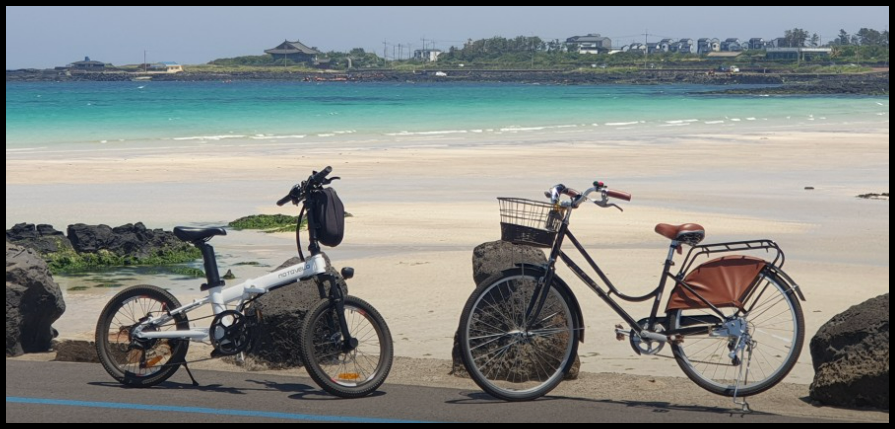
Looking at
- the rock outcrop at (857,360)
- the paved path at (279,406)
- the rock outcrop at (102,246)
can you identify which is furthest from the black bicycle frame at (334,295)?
the rock outcrop at (102,246)

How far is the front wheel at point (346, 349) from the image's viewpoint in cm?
633

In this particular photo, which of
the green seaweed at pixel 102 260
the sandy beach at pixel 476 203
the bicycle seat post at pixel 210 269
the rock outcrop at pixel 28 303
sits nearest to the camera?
the bicycle seat post at pixel 210 269

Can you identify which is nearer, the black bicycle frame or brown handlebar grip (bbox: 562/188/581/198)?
brown handlebar grip (bbox: 562/188/581/198)

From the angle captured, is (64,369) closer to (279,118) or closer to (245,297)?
(245,297)

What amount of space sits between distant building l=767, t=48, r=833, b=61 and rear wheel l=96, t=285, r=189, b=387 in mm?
185972

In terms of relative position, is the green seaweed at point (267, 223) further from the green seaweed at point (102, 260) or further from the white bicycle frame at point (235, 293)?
the white bicycle frame at point (235, 293)

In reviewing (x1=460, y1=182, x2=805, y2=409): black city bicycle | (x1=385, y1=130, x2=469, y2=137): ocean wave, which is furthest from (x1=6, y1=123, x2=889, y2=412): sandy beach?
(x1=385, y1=130, x2=469, y2=137): ocean wave

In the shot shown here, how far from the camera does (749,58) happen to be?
191125 millimetres

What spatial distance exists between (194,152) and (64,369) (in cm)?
2701

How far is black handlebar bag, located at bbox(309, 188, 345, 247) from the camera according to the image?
649 cm

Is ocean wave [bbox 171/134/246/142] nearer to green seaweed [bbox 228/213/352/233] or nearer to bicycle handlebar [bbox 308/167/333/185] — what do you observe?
green seaweed [bbox 228/213/352/233]

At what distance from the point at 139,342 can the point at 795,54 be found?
189087mm

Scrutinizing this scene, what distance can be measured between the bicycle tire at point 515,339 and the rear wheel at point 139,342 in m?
1.63

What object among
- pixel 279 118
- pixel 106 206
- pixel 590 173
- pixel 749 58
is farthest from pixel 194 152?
pixel 749 58
